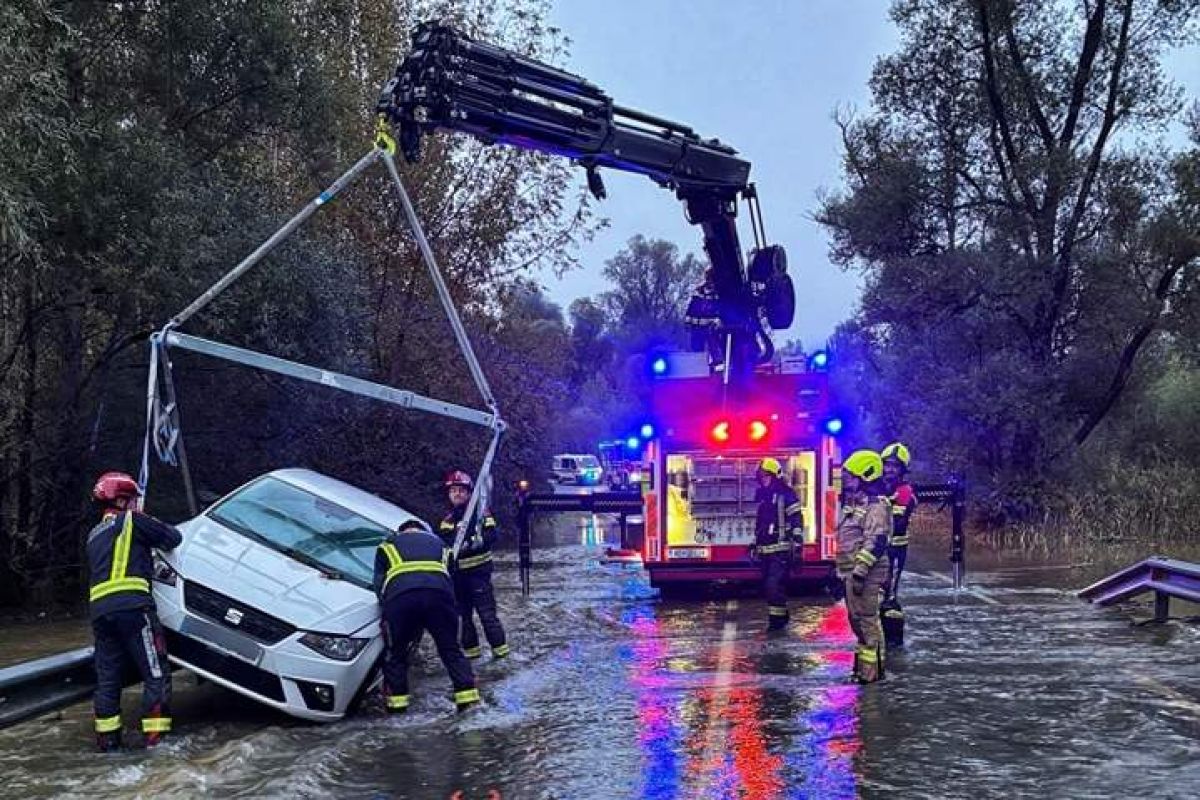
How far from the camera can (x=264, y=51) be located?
14414 millimetres

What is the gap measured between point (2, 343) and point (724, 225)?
8.86 m

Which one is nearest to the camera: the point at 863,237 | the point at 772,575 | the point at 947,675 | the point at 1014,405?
the point at 947,675

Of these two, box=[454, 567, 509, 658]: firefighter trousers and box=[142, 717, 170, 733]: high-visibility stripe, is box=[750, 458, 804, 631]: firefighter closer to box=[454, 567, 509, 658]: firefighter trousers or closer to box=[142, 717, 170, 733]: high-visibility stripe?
box=[454, 567, 509, 658]: firefighter trousers

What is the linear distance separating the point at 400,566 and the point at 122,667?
5.88 ft

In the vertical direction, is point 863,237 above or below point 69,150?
→ above

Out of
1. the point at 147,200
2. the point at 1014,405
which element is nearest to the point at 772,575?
the point at 147,200

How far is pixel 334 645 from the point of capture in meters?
7.23

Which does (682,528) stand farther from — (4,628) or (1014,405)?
(1014,405)

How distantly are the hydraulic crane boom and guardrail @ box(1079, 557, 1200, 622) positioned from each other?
4.77 meters

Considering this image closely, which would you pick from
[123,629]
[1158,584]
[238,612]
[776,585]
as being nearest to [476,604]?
[776,585]

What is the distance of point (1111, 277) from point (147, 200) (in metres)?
18.9

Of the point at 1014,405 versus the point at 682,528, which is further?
the point at 1014,405

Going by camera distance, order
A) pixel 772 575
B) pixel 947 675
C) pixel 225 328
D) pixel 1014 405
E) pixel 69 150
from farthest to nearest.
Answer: pixel 1014 405 < pixel 225 328 < pixel 772 575 < pixel 69 150 < pixel 947 675

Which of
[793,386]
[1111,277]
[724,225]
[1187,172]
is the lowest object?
[793,386]
